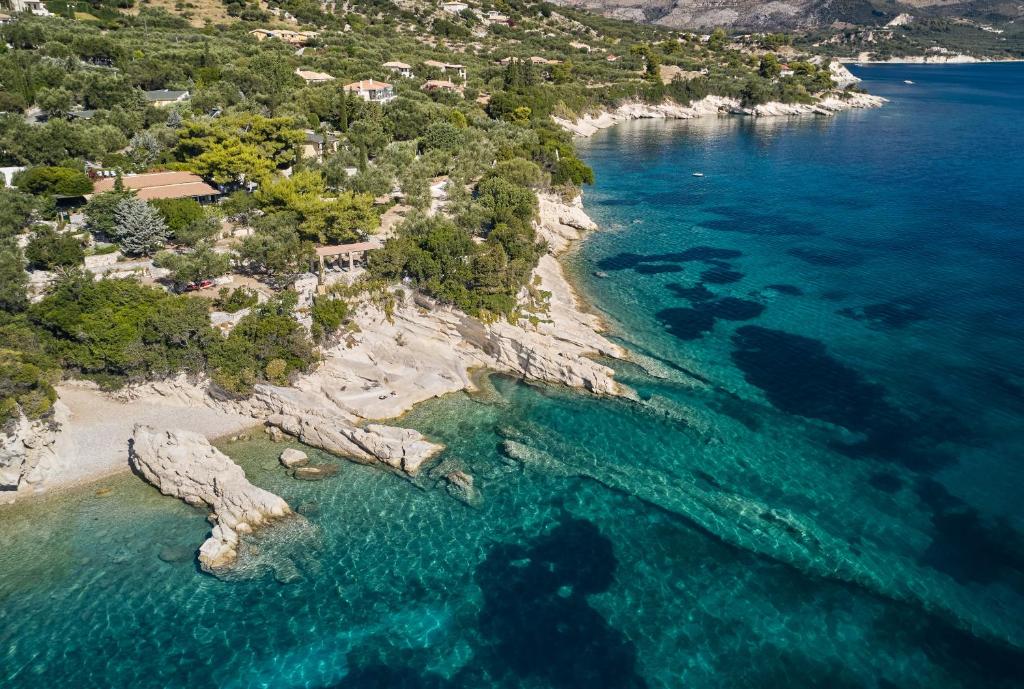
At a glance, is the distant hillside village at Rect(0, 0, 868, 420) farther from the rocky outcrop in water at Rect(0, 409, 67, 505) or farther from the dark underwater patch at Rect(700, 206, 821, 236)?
the dark underwater patch at Rect(700, 206, 821, 236)

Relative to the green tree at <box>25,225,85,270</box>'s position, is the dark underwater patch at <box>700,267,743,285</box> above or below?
below

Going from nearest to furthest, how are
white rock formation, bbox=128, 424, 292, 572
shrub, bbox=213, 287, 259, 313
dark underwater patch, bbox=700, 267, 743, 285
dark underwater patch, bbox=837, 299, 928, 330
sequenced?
white rock formation, bbox=128, 424, 292, 572
shrub, bbox=213, 287, 259, 313
dark underwater patch, bbox=837, 299, 928, 330
dark underwater patch, bbox=700, 267, 743, 285

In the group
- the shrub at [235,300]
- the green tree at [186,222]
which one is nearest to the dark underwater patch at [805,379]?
the shrub at [235,300]

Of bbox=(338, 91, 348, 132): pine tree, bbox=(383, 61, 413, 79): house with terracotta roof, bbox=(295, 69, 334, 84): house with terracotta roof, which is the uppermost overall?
bbox=(383, 61, 413, 79): house with terracotta roof

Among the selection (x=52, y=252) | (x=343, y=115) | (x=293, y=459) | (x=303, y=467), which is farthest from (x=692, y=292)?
(x=343, y=115)

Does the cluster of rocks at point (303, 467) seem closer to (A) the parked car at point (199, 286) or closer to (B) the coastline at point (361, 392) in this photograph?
(B) the coastline at point (361, 392)

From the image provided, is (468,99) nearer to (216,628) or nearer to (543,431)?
(543,431)

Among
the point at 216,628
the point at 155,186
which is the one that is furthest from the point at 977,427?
the point at 155,186

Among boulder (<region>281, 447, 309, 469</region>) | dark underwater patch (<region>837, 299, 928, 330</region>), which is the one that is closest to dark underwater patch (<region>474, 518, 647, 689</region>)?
boulder (<region>281, 447, 309, 469</region>)
